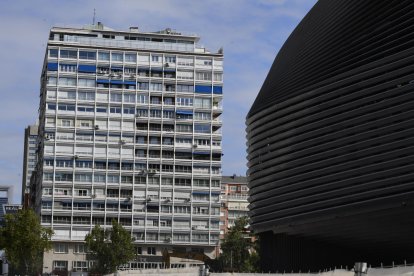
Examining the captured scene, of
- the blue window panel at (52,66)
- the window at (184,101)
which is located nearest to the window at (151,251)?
the window at (184,101)

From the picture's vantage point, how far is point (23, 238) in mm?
128750

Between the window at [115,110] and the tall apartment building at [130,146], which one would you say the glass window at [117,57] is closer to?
the tall apartment building at [130,146]

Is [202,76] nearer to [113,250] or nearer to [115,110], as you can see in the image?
[115,110]

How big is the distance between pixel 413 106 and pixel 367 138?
27.8 ft

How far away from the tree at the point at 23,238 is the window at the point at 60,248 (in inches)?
1024

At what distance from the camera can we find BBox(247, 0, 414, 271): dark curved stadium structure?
10088cm

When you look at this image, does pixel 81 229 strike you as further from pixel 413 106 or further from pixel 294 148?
pixel 413 106

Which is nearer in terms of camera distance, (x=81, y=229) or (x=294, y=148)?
(x=294, y=148)

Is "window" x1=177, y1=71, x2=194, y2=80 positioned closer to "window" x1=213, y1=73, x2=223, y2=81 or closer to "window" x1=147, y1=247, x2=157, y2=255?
"window" x1=213, y1=73, x2=223, y2=81

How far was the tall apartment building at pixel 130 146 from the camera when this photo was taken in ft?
524

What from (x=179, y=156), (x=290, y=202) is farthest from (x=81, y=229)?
(x=290, y=202)

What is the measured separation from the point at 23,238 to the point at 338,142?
158 feet

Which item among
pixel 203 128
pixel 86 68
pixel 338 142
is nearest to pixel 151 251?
pixel 203 128

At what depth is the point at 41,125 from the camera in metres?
170
